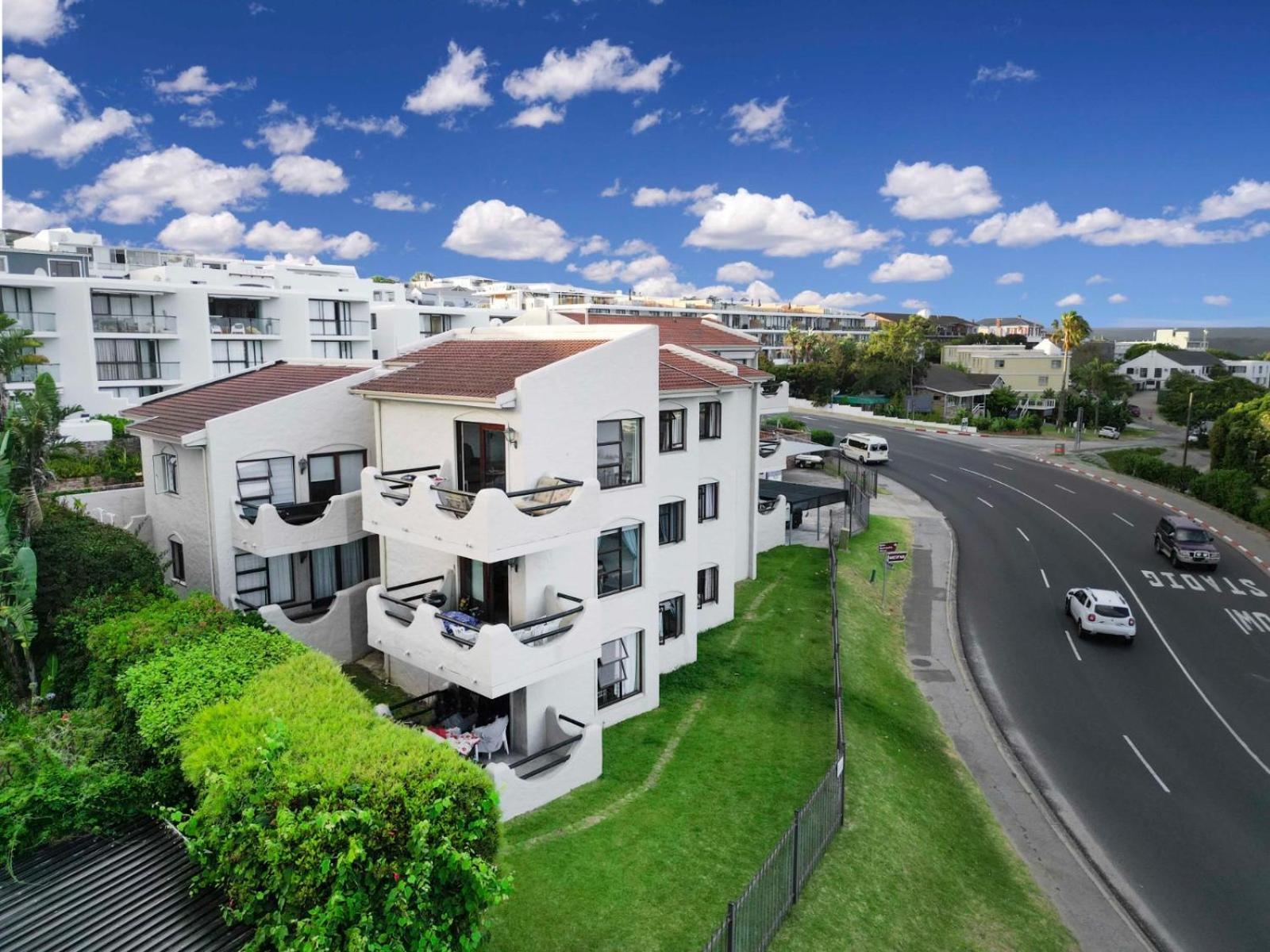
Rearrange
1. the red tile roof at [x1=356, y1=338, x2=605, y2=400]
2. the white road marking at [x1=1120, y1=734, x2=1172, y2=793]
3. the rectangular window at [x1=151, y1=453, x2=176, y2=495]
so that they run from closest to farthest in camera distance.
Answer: the red tile roof at [x1=356, y1=338, x2=605, y2=400], the white road marking at [x1=1120, y1=734, x2=1172, y2=793], the rectangular window at [x1=151, y1=453, x2=176, y2=495]

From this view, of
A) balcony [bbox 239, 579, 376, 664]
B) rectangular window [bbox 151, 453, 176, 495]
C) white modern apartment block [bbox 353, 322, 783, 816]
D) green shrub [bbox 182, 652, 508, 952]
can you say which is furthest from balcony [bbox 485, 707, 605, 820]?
rectangular window [bbox 151, 453, 176, 495]

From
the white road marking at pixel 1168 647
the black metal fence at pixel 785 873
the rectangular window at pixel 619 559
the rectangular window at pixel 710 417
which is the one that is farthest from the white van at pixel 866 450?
the black metal fence at pixel 785 873

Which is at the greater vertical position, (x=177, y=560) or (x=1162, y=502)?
(x=177, y=560)

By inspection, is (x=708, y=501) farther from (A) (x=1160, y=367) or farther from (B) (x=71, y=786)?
(A) (x=1160, y=367)

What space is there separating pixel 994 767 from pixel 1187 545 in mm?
24344

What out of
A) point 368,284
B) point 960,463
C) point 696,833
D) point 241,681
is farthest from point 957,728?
point 368,284

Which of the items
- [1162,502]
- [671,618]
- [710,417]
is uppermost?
[710,417]

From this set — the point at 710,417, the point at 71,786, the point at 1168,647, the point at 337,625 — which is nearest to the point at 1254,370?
the point at 1168,647

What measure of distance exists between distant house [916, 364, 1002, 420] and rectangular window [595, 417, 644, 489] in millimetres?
78288

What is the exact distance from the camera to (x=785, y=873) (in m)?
14.8

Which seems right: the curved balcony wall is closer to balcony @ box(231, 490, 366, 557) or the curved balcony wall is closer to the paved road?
balcony @ box(231, 490, 366, 557)

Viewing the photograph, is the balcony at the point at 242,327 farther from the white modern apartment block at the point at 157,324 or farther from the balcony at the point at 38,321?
the balcony at the point at 38,321

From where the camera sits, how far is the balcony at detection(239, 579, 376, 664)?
71.8ft

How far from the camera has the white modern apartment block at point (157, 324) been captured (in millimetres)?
47344
